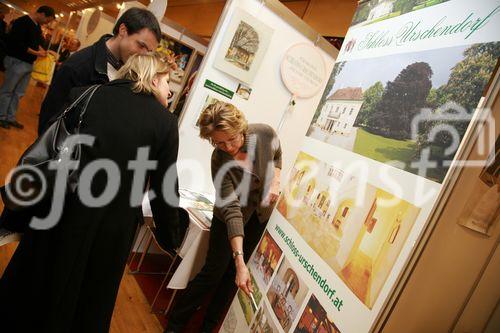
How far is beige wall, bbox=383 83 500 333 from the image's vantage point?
0.90 meters

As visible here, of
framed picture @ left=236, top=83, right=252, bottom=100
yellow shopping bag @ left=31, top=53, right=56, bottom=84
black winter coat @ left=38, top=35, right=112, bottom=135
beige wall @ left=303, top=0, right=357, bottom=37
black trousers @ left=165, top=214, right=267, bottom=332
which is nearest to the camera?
black winter coat @ left=38, top=35, right=112, bottom=135

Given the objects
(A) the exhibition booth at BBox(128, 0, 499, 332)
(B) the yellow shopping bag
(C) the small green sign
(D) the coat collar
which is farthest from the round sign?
(B) the yellow shopping bag

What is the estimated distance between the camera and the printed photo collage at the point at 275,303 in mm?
1213

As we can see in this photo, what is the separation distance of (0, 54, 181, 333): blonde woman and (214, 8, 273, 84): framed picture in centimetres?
122

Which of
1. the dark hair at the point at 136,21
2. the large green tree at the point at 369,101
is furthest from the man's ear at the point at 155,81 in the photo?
the large green tree at the point at 369,101

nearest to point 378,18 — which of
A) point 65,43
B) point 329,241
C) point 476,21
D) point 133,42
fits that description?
point 476,21

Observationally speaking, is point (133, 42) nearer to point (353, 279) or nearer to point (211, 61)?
point (211, 61)

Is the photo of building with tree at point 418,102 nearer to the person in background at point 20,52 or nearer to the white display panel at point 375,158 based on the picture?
the white display panel at point 375,158

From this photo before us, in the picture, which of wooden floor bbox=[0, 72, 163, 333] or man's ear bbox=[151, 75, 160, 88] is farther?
wooden floor bbox=[0, 72, 163, 333]

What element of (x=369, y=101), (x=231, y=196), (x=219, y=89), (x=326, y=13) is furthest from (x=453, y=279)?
(x=326, y=13)

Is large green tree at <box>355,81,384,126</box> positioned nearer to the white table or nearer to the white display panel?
the white display panel

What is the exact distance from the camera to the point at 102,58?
1713 millimetres

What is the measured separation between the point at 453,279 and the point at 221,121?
47.8 inches

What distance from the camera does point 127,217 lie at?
1.44 meters
